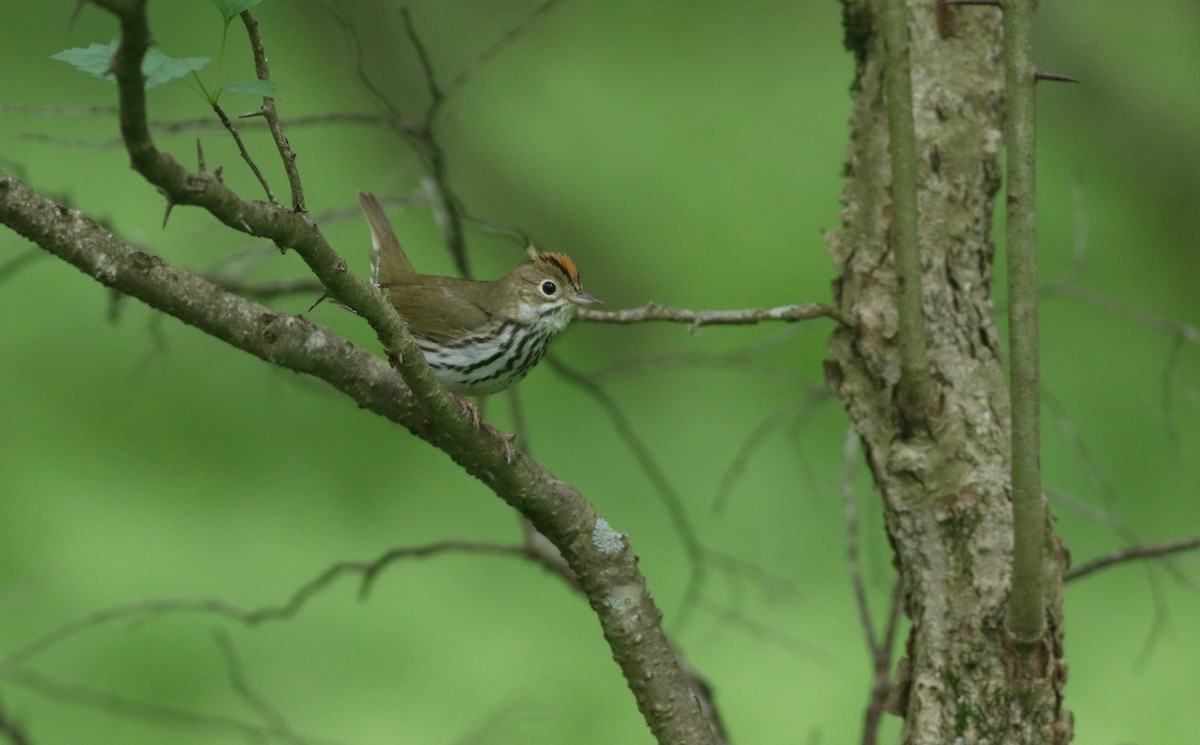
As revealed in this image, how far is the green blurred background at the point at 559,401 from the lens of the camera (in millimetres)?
3850

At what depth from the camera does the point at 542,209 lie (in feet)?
15.0

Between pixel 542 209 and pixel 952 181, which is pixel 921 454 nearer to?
pixel 952 181

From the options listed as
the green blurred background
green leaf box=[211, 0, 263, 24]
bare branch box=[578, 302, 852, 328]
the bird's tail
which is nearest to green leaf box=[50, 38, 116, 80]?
green leaf box=[211, 0, 263, 24]

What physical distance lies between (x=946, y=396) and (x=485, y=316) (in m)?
1.30

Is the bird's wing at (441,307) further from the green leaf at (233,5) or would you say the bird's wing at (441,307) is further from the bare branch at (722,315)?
the green leaf at (233,5)

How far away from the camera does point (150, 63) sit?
1.20 meters

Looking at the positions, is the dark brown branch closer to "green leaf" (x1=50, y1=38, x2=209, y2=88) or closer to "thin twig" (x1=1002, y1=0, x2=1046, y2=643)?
"thin twig" (x1=1002, y1=0, x2=1046, y2=643)

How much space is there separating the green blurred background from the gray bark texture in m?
1.02

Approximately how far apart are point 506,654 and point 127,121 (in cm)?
310

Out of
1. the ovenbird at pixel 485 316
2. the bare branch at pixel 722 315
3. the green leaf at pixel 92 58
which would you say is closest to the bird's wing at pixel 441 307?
the ovenbird at pixel 485 316

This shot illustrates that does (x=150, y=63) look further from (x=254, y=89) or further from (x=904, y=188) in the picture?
(x=904, y=188)

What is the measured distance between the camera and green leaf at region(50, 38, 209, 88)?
117 centimetres

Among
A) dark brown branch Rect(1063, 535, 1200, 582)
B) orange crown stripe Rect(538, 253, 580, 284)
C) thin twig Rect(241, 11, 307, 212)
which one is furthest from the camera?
orange crown stripe Rect(538, 253, 580, 284)

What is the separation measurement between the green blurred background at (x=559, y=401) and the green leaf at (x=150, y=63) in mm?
1958
